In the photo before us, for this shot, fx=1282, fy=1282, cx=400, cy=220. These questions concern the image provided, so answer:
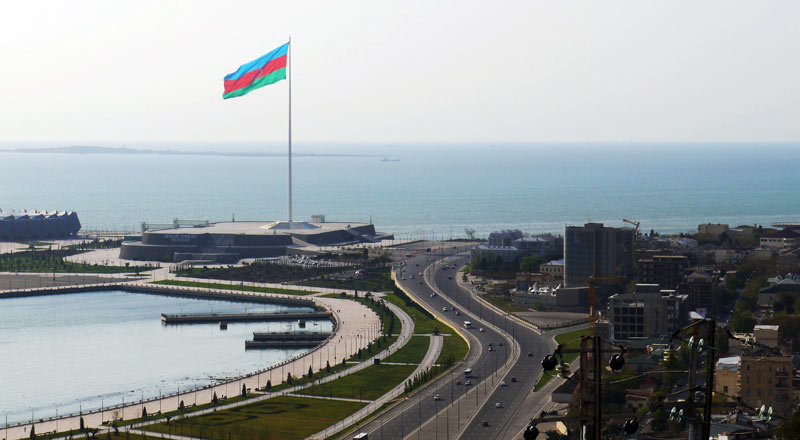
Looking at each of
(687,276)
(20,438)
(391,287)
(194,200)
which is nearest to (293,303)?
(391,287)

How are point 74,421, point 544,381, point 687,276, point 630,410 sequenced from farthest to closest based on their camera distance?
point 687,276 → point 544,381 → point 74,421 → point 630,410

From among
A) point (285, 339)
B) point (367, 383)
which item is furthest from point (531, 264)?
point (367, 383)

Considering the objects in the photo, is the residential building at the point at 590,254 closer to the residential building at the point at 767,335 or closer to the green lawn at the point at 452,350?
the green lawn at the point at 452,350

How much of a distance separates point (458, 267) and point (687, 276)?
2177 centimetres

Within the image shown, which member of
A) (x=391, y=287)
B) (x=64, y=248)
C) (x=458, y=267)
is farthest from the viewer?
(x=64, y=248)

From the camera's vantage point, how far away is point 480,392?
4909 cm

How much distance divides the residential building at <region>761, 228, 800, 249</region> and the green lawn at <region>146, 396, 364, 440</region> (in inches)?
2242

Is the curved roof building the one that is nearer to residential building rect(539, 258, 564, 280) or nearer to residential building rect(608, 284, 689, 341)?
residential building rect(539, 258, 564, 280)

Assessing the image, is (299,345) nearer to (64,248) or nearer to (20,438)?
(20,438)

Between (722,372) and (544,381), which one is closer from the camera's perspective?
(722,372)

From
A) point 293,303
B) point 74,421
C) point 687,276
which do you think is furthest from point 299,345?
point 687,276

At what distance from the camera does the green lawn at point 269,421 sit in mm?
42438

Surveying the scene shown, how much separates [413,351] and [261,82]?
101ft

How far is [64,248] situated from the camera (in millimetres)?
105062
